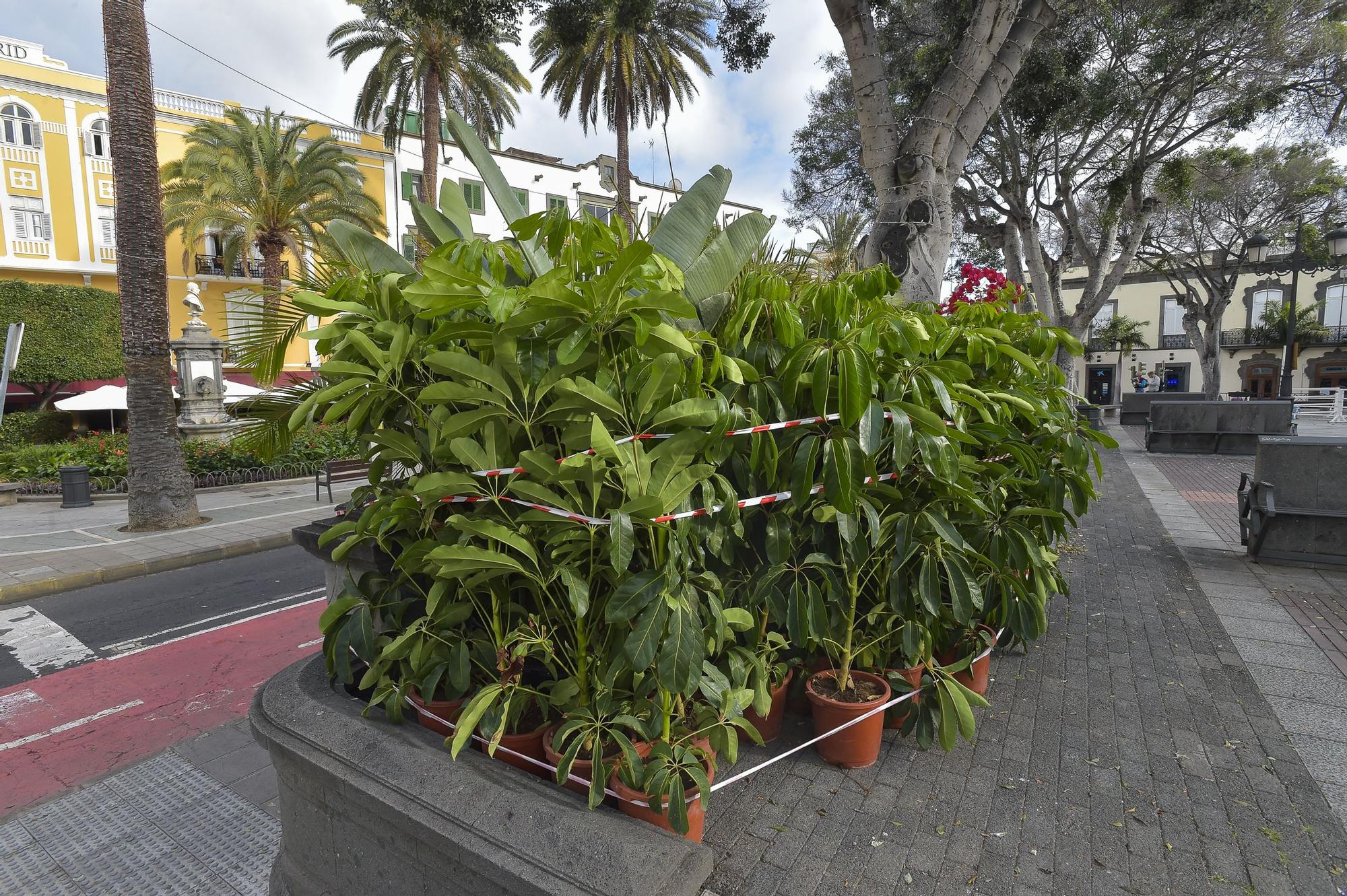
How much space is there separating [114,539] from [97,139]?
29402 mm

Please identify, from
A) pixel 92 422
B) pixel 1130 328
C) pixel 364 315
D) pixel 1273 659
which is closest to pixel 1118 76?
pixel 1273 659

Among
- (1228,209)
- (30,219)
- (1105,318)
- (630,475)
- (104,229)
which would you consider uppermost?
(30,219)

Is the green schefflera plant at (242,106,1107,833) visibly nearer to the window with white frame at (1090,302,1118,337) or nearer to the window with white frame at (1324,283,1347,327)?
the window with white frame at (1090,302,1118,337)

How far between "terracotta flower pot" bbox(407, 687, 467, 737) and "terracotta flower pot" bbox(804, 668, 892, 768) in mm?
1451

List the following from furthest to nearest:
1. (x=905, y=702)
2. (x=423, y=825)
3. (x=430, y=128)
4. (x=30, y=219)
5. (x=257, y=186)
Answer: (x=30, y=219) → (x=257, y=186) → (x=430, y=128) → (x=905, y=702) → (x=423, y=825)

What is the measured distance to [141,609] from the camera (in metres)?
7.02

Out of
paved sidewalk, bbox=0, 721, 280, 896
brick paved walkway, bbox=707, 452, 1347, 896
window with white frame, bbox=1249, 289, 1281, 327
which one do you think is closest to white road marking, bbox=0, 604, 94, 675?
paved sidewalk, bbox=0, 721, 280, 896

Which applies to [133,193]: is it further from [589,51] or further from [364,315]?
[589,51]

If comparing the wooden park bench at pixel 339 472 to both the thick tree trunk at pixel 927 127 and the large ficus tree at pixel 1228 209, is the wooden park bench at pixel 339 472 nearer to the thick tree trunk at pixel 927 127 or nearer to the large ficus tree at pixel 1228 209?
the thick tree trunk at pixel 927 127

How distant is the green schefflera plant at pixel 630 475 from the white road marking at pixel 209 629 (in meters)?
4.39

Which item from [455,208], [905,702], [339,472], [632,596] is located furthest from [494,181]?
[339,472]

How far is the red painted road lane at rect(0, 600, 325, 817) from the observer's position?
12.8 ft

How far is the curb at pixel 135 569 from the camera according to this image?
760 centimetres

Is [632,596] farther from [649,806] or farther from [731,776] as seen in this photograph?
[731,776]
